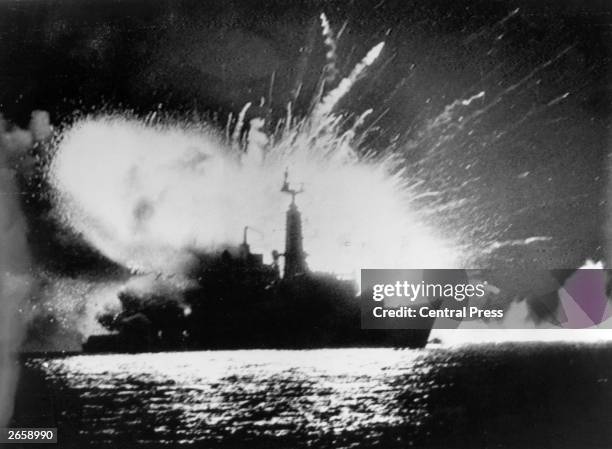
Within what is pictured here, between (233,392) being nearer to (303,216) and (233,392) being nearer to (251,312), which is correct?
(251,312)

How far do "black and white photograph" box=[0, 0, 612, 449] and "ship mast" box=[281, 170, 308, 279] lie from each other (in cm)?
1

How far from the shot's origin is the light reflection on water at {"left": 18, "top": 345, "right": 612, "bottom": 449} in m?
3.79

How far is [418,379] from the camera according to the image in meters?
4.26

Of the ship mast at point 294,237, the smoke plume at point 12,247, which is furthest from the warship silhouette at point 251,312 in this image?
the smoke plume at point 12,247

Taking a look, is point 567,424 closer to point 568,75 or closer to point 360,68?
point 568,75

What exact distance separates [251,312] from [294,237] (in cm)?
51

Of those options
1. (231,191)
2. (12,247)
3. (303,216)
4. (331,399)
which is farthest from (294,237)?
(12,247)

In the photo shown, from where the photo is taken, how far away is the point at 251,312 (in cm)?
400

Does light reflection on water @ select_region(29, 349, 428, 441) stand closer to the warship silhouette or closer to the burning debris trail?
the warship silhouette

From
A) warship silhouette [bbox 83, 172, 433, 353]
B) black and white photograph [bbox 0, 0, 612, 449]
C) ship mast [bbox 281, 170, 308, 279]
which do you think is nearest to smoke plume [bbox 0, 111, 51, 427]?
black and white photograph [bbox 0, 0, 612, 449]

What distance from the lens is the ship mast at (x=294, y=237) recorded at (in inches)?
155

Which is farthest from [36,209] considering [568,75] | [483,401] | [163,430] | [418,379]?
[568,75]

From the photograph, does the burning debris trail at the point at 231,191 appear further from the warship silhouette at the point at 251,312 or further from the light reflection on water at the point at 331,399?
the light reflection on water at the point at 331,399

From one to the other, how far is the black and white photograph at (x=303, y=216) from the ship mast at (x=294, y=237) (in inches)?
0.5
